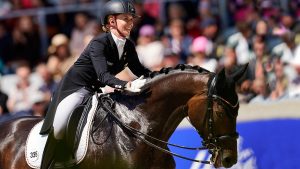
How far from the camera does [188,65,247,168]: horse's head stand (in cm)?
759

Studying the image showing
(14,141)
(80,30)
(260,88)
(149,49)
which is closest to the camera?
(14,141)

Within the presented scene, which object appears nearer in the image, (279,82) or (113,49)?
(113,49)

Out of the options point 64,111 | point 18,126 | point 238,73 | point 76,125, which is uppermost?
point 238,73

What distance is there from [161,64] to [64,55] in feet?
8.19

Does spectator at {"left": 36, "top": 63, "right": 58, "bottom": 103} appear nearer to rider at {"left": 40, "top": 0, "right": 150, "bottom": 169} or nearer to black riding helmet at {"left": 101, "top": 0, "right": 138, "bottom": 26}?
rider at {"left": 40, "top": 0, "right": 150, "bottom": 169}

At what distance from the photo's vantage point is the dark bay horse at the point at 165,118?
25.0 feet

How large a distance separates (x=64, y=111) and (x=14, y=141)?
881 millimetres

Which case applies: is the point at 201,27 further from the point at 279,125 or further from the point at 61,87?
the point at 61,87

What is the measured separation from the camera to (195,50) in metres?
13.3

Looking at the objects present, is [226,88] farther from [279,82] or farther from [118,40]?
[279,82]

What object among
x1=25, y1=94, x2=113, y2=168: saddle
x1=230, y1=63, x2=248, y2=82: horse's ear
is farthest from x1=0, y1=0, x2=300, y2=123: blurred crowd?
x1=25, y1=94, x2=113, y2=168: saddle

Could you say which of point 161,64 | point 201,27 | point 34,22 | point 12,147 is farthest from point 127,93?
point 34,22

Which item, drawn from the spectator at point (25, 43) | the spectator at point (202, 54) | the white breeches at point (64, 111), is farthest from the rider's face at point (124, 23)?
the spectator at point (25, 43)

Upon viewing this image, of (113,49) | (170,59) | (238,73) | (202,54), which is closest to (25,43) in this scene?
(170,59)
